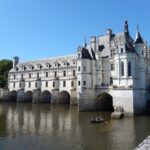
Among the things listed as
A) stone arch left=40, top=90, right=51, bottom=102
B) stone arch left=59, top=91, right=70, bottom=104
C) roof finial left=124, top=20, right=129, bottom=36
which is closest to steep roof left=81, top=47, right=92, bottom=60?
roof finial left=124, top=20, right=129, bottom=36

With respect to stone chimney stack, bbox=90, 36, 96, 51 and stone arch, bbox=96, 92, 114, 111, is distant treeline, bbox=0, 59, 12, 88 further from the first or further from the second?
stone arch, bbox=96, 92, 114, 111

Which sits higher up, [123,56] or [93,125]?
[123,56]

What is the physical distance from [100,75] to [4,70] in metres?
48.2

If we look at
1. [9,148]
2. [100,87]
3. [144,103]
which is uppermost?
[100,87]

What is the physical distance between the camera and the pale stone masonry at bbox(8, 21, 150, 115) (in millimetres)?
40188

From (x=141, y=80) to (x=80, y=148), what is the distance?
24788mm

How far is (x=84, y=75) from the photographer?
156ft

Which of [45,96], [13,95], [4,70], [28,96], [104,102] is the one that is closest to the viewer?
[104,102]

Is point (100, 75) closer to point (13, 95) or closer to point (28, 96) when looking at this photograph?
point (28, 96)

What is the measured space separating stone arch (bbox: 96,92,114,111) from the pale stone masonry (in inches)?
29.5

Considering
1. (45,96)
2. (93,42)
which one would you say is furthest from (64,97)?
(93,42)

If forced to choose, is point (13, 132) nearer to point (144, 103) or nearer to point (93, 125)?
point (93, 125)

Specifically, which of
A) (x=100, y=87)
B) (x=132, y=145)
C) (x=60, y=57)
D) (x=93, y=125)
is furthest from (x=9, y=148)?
(x=60, y=57)

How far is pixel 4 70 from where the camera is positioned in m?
85.9
